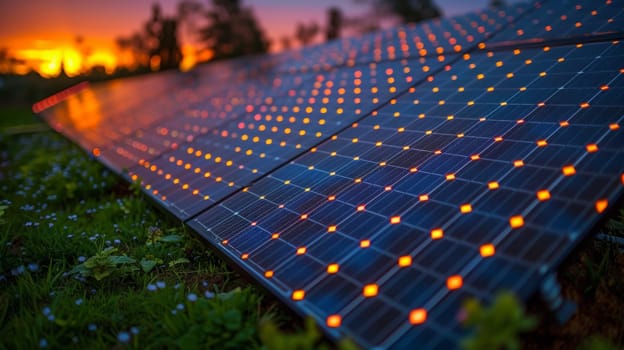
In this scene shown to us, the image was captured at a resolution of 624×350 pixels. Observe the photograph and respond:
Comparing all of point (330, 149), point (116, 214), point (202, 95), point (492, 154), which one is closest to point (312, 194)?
point (330, 149)

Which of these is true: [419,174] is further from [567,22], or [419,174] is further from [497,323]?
[567,22]

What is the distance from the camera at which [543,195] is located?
8.53 feet

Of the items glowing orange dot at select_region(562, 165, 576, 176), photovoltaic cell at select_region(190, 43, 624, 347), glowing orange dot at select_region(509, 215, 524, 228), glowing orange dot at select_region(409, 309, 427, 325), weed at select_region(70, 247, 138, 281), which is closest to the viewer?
glowing orange dot at select_region(409, 309, 427, 325)

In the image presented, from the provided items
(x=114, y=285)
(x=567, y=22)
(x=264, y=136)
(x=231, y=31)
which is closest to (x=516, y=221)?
(x=114, y=285)

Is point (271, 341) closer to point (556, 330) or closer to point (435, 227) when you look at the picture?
point (435, 227)

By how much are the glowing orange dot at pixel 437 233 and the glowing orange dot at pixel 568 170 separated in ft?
2.99

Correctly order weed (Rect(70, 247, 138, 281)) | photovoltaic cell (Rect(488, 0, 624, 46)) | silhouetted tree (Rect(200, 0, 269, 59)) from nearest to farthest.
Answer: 1. weed (Rect(70, 247, 138, 281))
2. photovoltaic cell (Rect(488, 0, 624, 46))
3. silhouetted tree (Rect(200, 0, 269, 59))

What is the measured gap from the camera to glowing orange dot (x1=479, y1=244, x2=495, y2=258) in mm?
2363

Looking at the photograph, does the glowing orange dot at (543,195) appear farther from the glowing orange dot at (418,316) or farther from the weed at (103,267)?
the weed at (103,267)

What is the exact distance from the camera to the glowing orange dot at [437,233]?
265cm

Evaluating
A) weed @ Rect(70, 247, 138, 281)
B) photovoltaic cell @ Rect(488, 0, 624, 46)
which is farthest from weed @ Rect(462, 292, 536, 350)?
photovoltaic cell @ Rect(488, 0, 624, 46)

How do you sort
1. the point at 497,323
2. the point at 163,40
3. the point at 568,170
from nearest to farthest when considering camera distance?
the point at 497,323 < the point at 568,170 < the point at 163,40

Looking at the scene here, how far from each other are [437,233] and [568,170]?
98 centimetres

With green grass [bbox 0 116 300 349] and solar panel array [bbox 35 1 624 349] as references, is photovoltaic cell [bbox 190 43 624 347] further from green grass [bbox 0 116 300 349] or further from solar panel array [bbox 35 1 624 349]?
green grass [bbox 0 116 300 349]
